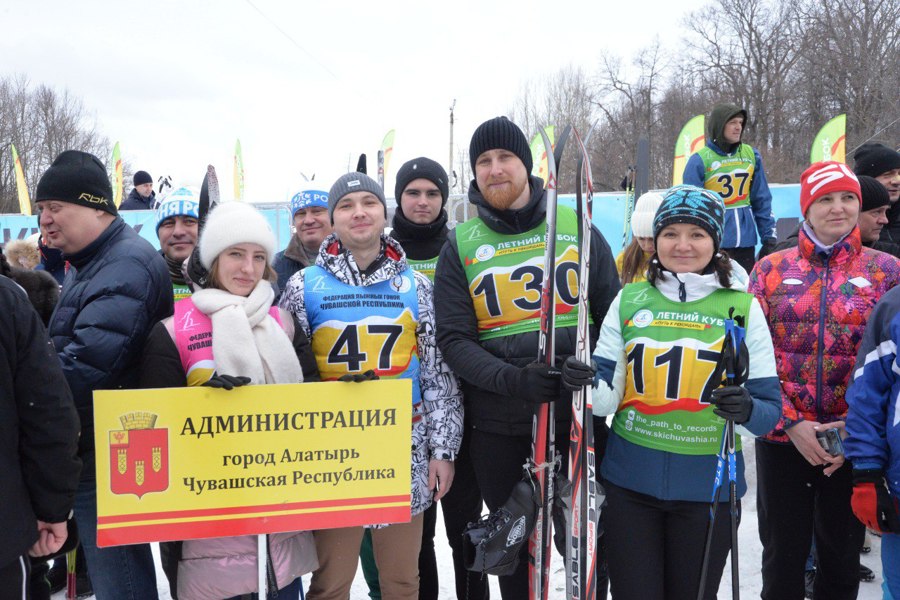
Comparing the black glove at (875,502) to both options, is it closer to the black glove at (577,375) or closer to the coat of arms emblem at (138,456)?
the black glove at (577,375)

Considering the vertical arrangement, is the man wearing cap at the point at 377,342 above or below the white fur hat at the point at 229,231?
below

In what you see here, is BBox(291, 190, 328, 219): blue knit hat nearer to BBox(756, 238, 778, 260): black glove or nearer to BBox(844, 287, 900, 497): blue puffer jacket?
BBox(844, 287, 900, 497): blue puffer jacket

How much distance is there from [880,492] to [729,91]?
124 ft

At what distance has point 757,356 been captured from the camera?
2146 mm

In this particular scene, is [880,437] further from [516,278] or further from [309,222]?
[309,222]

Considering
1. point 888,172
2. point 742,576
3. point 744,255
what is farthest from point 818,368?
point 744,255

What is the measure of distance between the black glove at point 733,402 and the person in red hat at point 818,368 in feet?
2.64

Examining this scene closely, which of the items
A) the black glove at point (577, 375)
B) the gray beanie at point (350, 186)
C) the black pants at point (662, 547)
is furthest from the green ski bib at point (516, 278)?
the black pants at point (662, 547)

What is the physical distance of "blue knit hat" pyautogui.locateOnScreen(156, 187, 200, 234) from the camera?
324 centimetres

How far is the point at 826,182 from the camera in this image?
269 centimetres

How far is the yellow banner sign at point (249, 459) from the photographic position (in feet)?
6.59

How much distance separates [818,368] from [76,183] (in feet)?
10.1

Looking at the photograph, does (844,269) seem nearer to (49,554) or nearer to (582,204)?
(582,204)

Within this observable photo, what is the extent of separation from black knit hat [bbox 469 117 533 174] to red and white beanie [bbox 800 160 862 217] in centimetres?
127
